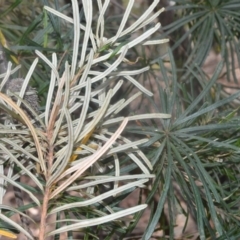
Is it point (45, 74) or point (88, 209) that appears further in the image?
point (45, 74)

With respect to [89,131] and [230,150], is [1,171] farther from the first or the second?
[230,150]

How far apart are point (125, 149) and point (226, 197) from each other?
161mm

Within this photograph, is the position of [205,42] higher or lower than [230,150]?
higher

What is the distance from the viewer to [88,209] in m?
0.35

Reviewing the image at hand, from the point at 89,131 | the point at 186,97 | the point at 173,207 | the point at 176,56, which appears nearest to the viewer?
the point at 89,131

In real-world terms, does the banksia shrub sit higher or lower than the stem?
higher

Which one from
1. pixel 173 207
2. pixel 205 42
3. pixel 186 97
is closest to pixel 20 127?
pixel 173 207

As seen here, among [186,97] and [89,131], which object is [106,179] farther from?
[186,97]

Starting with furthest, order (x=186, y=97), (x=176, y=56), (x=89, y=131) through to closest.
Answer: (x=176, y=56)
(x=186, y=97)
(x=89, y=131)

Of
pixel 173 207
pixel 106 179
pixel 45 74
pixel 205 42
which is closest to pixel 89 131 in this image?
pixel 106 179

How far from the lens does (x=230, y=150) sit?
443mm

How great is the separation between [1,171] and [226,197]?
234 millimetres

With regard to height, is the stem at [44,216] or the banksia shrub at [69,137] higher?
the banksia shrub at [69,137]

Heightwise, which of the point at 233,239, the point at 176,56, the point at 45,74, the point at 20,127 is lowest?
the point at 233,239
